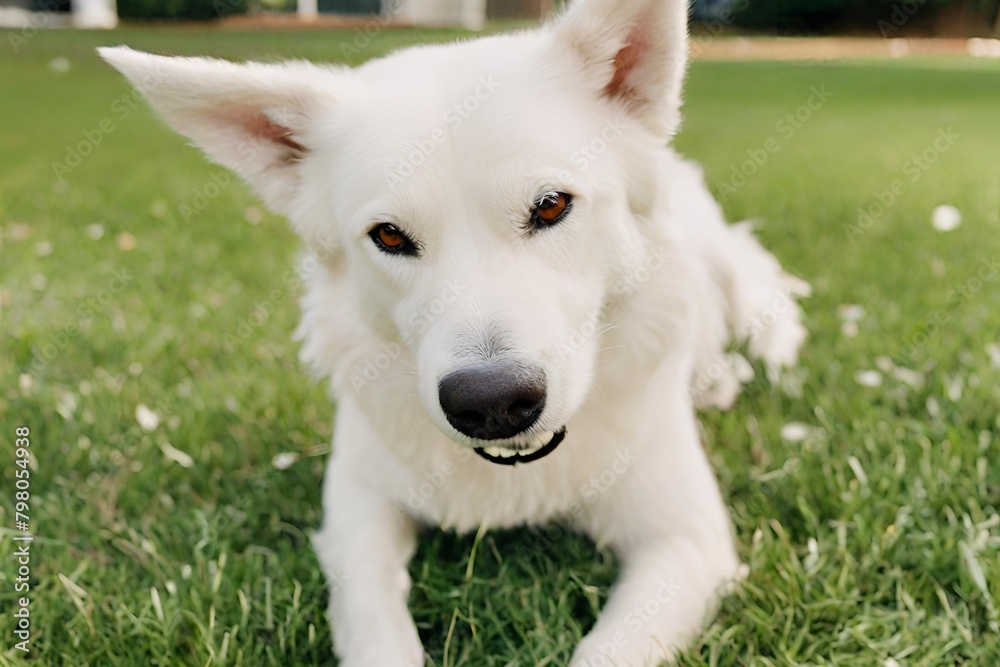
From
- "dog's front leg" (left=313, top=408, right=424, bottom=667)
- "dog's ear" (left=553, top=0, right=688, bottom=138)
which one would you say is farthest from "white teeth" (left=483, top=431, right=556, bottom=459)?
"dog's ear" (left=553, top=0, right=688, bottom=138)

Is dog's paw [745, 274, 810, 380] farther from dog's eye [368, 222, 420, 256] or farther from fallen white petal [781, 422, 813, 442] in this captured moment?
dog's eye [368, 222, 420, 256]

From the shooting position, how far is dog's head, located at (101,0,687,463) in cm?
201

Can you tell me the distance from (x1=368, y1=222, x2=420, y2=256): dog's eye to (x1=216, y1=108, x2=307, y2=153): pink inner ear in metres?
0.46

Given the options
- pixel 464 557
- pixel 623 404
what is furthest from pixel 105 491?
pixel 623 404

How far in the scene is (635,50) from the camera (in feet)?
7.50

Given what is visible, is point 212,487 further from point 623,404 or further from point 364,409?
point 623,404

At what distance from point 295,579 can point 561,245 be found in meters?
1.30

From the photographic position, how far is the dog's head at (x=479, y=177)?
2014mm

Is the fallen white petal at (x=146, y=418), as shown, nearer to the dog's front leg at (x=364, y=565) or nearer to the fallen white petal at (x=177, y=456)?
the fallen white petal at (x=177, y=456)

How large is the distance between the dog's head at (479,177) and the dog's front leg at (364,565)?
506mm

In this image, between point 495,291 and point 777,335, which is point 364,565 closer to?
point 495,291

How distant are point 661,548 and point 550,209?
41.1 inches

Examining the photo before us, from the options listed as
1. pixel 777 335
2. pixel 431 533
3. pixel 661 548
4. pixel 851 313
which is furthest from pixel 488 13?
pixel 661 548

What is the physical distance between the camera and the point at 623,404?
2.51m
